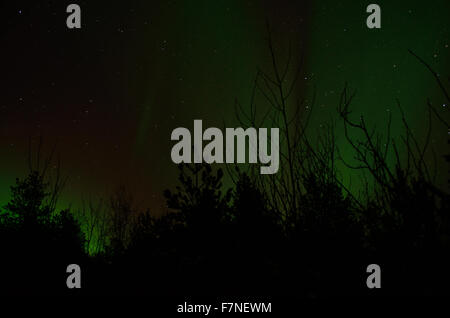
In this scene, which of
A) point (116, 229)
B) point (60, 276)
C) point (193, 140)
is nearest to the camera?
point (193, 140)

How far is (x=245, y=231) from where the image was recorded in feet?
13.3

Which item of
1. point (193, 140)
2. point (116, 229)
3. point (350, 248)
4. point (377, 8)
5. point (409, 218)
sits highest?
point (377, 8)

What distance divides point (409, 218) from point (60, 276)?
4246 mm

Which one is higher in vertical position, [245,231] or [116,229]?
[245,231]

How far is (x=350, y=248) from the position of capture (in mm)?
2910

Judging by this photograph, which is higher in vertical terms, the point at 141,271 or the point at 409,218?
the point at 409,218

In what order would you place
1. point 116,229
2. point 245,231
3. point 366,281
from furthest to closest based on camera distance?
1. point 116,229
2. point 245,231
3. point 366,281
